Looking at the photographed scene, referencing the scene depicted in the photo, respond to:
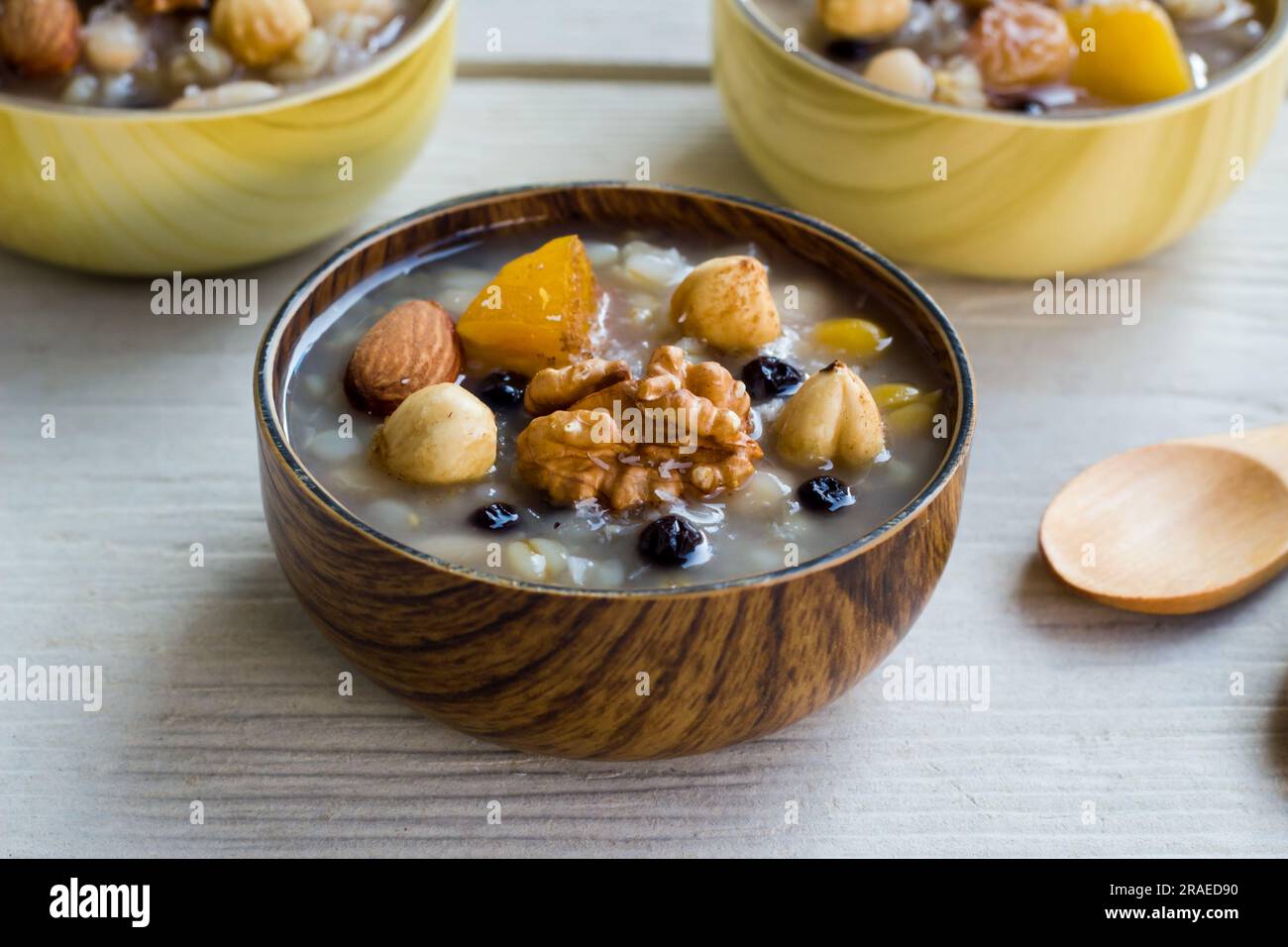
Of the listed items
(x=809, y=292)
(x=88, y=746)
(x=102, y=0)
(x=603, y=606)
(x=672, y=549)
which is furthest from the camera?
(x=102, y=0)

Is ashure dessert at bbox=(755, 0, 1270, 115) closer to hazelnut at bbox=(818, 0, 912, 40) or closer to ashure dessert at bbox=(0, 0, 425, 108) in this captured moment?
hazelnut at bbox=(818, 0, 912, 40)

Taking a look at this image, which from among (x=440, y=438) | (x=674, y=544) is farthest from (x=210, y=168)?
(x=674, y=544)

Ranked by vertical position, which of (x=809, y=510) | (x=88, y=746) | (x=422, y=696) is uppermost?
(x=809, y=510)

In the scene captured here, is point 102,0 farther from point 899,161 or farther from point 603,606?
point 603,606

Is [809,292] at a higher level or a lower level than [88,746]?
higher


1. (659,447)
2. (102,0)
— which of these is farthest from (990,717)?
(102,0)

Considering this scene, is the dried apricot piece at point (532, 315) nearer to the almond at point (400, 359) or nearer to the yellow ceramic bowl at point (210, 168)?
the almond at point (400, 359)

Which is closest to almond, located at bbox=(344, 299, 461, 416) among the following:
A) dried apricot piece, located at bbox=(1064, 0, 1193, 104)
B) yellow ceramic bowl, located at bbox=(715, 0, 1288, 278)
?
yellow ceramic bowl, located at bbox=(715, 0, 1288, 278)
